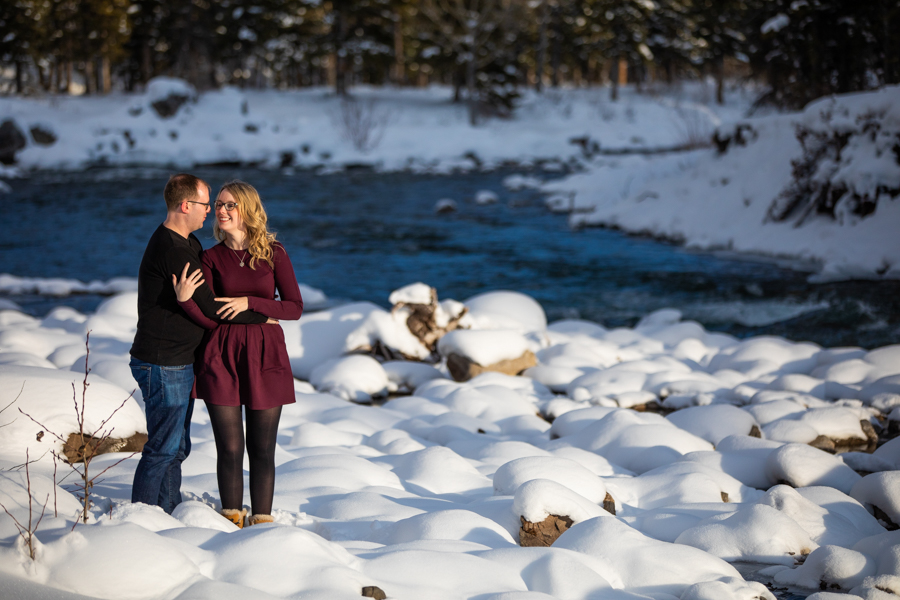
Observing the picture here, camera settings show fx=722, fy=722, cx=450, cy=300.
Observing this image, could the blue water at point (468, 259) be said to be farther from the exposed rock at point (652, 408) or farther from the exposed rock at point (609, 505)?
the exposed rock at point (609, 505)

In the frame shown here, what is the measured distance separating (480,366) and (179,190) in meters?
3.69

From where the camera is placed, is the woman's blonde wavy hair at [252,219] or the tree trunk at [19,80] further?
the tree trunk at [19,80]

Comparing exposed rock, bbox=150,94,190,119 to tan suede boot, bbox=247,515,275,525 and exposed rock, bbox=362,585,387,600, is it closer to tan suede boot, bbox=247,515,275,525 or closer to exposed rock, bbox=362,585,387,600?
tan suede boot, bbox=247,515,275,525

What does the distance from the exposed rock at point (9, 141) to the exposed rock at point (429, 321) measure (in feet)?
73.2

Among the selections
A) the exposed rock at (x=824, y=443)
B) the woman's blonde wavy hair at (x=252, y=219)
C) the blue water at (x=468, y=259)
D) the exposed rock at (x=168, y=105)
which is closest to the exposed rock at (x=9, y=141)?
the exposed rock at (x=168, y=105)

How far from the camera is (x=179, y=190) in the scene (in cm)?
269

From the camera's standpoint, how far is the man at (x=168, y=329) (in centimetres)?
268

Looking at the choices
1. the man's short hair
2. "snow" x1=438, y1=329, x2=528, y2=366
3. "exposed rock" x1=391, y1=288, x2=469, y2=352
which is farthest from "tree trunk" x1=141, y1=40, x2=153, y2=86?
the man's short hair

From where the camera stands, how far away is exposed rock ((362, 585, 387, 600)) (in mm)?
2303

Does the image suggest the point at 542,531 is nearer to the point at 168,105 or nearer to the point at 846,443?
the point at 846,443

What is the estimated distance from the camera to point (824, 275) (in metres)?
9.57

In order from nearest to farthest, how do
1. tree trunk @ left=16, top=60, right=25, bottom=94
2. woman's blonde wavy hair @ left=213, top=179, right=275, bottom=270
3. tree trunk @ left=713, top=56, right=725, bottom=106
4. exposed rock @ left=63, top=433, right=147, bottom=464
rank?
woman's blonde wavy hair @ left=213, top=179, right=275, bottom=270 < exposed rock @ left=63, top=433, right=147, bottom=464 < tree trunk @ left=16, top=60, right=25, bottom=94 < tree trunk @ left=713, top=56, right=725, bottom=106

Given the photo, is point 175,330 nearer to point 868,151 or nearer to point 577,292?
point 577,292

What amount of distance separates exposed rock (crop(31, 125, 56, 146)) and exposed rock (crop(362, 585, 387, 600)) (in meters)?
27.2
